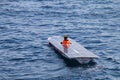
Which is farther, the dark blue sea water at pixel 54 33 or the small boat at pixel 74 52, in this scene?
the small boat at pixel 74 52

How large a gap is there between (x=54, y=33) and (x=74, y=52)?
11420 mm

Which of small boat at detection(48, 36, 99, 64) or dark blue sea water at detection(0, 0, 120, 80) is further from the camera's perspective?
small boat at detection(48, 36, 99, 64)

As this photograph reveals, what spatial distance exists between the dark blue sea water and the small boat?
0.62 metres

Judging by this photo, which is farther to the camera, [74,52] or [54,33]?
[54,33]

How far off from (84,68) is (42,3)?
100 ft

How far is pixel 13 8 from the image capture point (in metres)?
57.2

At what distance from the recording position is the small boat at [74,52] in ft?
107

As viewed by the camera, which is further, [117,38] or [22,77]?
[117,38]

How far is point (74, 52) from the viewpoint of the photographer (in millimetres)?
34312

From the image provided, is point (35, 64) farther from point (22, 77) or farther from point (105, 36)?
point (105, 36)

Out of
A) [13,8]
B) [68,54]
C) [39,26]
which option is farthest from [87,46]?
[13,8]

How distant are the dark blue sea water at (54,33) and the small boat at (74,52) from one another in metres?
0.62

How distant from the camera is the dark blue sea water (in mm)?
31750

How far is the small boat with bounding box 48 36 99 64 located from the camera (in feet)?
107
